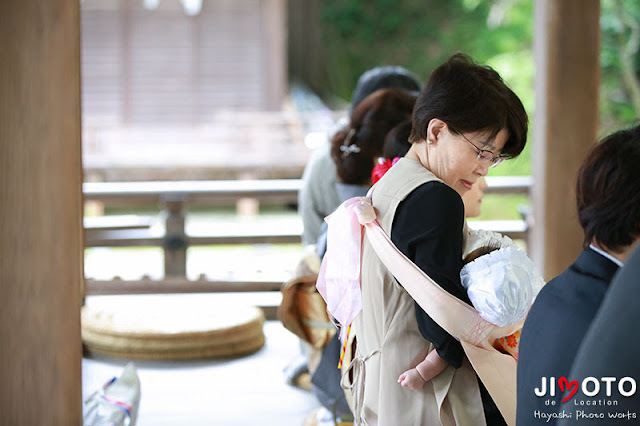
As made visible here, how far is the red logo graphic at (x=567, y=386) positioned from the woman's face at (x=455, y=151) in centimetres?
54

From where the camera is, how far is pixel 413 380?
1502 mm

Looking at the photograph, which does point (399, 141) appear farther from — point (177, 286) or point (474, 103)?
point (177, 286)

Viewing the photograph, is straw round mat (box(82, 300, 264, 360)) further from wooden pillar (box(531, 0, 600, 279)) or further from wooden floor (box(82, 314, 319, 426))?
wooden pillar (box(531, 0, 600, 279))

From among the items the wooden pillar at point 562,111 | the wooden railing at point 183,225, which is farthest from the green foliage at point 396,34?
the wooden pillar at point 562,111

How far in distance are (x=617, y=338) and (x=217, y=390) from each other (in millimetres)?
2390

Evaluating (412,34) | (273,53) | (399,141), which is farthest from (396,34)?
(399,141)

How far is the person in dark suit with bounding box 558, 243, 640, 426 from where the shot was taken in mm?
941

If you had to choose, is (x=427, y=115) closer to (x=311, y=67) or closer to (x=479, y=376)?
(x=479, y=376)

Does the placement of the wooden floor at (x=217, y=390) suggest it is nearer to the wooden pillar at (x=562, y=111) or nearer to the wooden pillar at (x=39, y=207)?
the wooden pillar at (x=39, y=207)

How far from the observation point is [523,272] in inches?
55.1

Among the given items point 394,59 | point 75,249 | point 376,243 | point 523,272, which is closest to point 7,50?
point 75,249

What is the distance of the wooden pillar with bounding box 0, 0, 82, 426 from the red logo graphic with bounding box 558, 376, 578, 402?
53.4 inches

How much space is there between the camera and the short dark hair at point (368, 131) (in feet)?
7.48

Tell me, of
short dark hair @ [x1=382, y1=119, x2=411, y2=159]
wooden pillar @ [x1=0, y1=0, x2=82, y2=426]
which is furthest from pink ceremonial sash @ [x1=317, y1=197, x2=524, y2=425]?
wooden pillar @ [x1=0, y1=0, x2=82, y2=426]
